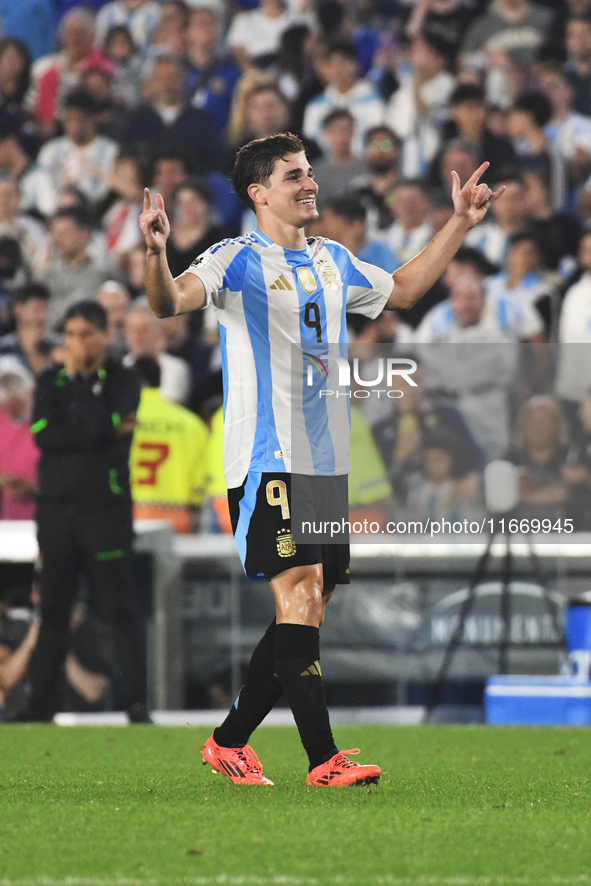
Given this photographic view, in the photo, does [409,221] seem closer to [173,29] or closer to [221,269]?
[173,29]

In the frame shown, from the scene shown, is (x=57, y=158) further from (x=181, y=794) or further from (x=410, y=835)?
(x=410, y=835)

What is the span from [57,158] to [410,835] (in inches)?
426

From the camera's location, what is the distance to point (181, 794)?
4.21 m

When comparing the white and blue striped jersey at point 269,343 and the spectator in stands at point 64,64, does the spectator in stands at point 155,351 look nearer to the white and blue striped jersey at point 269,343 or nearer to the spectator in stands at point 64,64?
the spectator in stands at point 64,64

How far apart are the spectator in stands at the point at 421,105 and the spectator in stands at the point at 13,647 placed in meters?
5.88

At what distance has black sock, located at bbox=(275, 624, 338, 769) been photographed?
13.6 ft

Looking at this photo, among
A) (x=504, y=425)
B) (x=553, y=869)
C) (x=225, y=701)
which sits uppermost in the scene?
(x=504, y=425)

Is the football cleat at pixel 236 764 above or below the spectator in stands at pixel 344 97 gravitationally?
below

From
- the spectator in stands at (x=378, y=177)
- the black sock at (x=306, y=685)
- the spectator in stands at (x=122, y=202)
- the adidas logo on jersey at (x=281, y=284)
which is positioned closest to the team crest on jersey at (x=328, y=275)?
the adidas logo on jersey at (x=281, y=284)

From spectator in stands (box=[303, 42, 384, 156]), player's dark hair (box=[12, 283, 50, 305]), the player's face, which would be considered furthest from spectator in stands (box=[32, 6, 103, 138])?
the player's face

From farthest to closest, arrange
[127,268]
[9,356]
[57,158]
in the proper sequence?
[57,158] < [127,268] < [9,356]

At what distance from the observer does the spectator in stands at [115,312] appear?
424 inches

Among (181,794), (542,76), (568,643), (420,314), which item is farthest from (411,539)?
(542,76)

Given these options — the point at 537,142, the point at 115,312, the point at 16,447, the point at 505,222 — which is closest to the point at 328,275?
the point at 16,447
